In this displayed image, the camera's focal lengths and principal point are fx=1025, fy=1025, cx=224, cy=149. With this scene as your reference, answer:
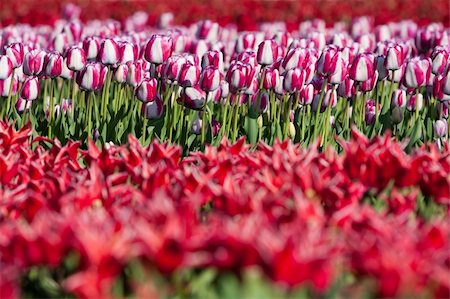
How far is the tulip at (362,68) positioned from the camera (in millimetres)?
5250

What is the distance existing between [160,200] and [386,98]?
3.36m

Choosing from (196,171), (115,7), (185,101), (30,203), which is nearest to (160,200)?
(30,203)

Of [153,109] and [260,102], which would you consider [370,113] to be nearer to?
[260,102]

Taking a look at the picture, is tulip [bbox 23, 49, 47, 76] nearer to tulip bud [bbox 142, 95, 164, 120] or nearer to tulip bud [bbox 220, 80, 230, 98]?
tulip bud [bbox 142, 95, 164, 120]

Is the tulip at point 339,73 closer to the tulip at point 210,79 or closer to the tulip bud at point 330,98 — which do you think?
the tulip bud at point 330,98

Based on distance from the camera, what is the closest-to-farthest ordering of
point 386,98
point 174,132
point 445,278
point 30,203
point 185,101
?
1. point 445,278
2. point 30,203
3. point 185,101
4. point 174,132
5. point 386,98

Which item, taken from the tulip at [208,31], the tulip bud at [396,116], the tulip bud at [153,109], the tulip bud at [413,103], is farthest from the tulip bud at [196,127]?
the tulip at [208,31]

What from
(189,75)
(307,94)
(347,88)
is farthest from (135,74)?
(347,88)

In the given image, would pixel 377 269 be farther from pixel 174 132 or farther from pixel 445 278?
pixel 174 132

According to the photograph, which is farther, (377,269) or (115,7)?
(115,7)

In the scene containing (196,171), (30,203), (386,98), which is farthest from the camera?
(386,98)

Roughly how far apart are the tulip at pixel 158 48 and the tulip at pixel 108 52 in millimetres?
166

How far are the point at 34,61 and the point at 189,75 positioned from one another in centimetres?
90

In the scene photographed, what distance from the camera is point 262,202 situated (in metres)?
3.27
